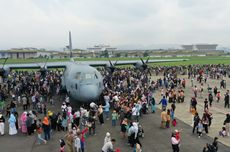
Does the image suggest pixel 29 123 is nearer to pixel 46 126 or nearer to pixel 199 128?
pixel 46 126

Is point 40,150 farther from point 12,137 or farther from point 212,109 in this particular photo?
point 212,109

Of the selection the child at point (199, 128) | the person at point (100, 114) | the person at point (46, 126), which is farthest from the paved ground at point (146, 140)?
the person at point (46, 126)

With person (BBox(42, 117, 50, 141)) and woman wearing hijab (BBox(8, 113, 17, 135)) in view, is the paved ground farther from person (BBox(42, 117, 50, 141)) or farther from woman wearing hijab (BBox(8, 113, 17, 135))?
person (BBox(42, 117, 50, 141))

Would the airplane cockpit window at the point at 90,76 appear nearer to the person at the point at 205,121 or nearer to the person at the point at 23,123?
the person at the point at 23,123

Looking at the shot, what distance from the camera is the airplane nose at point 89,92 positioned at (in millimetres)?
20422

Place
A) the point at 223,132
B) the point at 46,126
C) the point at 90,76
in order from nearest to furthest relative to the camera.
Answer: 1. the point at 46,126
2. the point at 223,132
3. the point at 90,76

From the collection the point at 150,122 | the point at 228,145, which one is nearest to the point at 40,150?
the point at 150,122

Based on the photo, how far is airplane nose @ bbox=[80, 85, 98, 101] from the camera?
20.4m

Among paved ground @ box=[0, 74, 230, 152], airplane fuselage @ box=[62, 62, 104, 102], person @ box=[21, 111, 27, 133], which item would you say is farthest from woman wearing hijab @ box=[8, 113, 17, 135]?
airplane fuselage @ box=[62, 62, 104, 102]

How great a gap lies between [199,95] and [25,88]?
18516 millimetres

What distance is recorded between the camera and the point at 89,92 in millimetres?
20469

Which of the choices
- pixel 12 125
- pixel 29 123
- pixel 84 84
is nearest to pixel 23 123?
pixel 29 123

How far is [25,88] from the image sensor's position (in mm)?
28688

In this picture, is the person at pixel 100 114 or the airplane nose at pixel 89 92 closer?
the person at pixel 100 114
